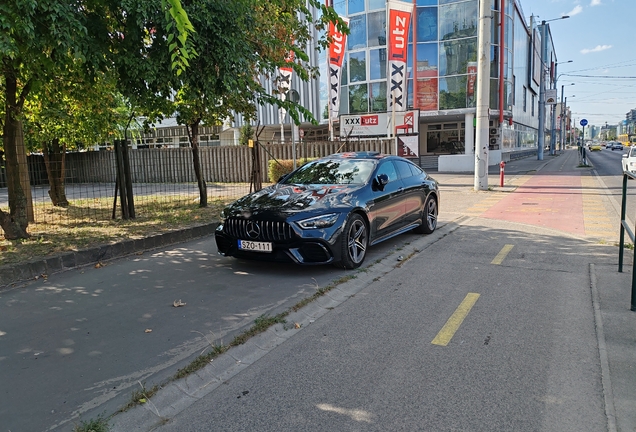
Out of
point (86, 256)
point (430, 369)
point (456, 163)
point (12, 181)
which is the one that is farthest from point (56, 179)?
point (456, 163)

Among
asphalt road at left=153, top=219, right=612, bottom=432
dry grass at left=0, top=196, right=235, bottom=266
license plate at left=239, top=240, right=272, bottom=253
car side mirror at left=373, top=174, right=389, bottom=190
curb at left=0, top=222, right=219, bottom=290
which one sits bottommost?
asphalt road at left=153, top=219, right=612, bottom=432

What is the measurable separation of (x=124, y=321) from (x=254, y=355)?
160 centimetres

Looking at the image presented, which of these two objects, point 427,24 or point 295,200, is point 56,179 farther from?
point 427,24

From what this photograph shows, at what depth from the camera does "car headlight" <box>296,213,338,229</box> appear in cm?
618

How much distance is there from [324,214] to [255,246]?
1.02m

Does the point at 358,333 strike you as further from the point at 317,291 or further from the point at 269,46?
the point at 269,46

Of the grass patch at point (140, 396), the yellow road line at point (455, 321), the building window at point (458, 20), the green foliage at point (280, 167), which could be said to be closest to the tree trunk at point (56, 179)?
the green foliage at point (280, 167)

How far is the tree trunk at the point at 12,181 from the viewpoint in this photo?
318 inches

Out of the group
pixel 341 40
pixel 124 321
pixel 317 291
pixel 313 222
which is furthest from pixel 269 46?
pixel 341 40

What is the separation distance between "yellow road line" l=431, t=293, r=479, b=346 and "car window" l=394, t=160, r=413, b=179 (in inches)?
139

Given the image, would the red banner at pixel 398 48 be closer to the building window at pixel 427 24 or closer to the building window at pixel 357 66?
the building window at pixel 427 24

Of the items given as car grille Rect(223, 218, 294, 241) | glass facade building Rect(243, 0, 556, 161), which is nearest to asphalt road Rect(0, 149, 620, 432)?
→ car grille Rect(223, 218, 294, 241)

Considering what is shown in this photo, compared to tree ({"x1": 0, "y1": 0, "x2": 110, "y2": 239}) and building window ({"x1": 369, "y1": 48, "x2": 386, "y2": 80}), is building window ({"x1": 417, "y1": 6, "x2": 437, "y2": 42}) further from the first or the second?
tree ({"x1": 0, "y1": 0, "x2": 110, "y2": 239})

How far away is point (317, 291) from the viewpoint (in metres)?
5.64
